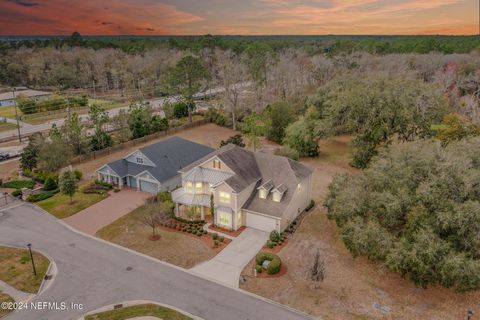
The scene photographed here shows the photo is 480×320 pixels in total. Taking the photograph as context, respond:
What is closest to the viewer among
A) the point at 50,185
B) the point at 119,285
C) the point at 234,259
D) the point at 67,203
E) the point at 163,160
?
the point at 119,285

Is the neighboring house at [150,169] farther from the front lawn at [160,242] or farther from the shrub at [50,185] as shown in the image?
the front lawn at [160,242]

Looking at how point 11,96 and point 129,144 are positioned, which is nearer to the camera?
point 129,144

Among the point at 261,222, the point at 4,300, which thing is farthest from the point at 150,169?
the point at 4,300

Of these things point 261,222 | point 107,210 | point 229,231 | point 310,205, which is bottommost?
point 229,231

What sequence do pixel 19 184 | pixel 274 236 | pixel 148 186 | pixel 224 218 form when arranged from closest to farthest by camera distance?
pixel 274 236
pixel 224 218
pixel 148 186
pixel 19 184

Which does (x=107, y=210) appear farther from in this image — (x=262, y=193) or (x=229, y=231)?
(x=262, y=193)

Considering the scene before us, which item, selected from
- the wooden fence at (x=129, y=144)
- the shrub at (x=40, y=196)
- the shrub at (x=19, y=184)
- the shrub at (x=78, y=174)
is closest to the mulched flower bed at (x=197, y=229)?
the shrub at (x=40, y=196)

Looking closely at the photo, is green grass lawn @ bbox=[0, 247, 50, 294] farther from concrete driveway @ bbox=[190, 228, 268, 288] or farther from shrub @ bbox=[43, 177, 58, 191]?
shrub @ bbox=[43, 177, 58, 191]
